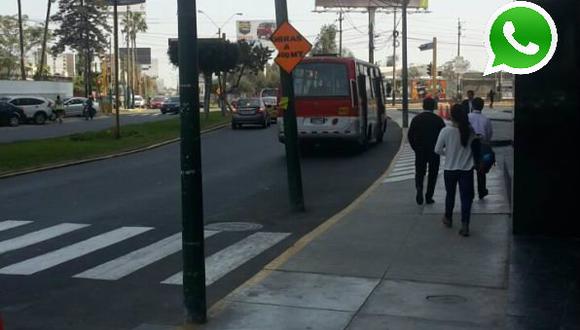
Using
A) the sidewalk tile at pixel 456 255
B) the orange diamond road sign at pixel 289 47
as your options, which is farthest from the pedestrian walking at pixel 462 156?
the orange diamond road sign at pixel 289 47

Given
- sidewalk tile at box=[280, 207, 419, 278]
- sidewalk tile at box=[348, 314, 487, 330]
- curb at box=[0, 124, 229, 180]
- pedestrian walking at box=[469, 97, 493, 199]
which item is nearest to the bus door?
curb at box=[0, 124, 229, 180]

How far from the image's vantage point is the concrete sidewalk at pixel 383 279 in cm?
640

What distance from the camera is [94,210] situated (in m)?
13.0

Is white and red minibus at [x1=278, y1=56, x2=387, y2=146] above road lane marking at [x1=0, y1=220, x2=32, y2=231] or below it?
above

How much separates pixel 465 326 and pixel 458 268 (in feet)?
6.71

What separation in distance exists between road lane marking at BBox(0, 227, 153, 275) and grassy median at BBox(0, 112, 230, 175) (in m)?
8.77

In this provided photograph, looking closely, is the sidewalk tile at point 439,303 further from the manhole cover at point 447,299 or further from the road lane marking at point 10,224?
the road lane marking at point 10,224

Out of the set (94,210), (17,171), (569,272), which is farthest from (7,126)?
(569,272)

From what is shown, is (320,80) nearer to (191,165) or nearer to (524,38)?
(524,38)

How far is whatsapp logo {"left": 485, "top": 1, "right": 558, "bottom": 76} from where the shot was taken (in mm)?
8359

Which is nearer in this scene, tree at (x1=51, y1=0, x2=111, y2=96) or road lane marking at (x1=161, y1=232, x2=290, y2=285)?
road lane marking at (x1=161, y1=232, x2=290, y2=285)

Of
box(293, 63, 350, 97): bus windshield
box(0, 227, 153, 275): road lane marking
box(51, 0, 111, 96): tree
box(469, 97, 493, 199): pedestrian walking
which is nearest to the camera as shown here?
box(0, 227, 153, 275): road lane marking

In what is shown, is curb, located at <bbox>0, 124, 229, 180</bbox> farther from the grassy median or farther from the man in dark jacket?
the man in dark jacket

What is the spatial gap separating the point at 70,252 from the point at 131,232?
57.9 inches
